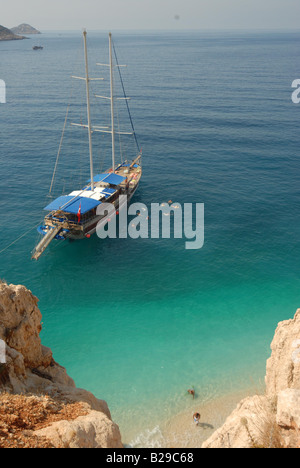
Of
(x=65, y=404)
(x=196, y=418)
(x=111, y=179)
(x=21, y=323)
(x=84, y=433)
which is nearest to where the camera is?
(x=84, y=433)

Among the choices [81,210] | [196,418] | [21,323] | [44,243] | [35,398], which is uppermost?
[81,210]

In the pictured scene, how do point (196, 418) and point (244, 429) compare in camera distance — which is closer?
point (244, 429)

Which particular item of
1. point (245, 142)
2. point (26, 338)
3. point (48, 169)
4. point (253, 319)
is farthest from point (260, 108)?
point (26, 338)

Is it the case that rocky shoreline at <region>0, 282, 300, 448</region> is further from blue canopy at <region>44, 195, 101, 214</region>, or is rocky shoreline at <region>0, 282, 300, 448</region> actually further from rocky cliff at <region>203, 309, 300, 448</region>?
blue canopy at <region>44, 195, 101, 214</region>

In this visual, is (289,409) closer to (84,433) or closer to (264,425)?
(264,425)

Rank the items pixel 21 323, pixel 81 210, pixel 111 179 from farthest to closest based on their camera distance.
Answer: pixel 111 179 < pixel 81 210 < pixel 21 323

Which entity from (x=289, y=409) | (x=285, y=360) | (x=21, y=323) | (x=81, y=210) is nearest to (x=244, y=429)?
(x=289, y=409)
